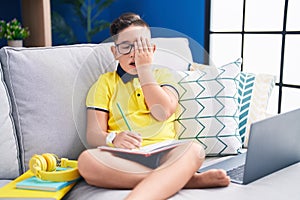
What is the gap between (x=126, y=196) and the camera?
113 centimetres

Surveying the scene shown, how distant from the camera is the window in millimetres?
2443

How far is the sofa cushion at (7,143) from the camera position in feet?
4.42

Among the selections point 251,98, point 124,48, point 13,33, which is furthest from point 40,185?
point 13,33

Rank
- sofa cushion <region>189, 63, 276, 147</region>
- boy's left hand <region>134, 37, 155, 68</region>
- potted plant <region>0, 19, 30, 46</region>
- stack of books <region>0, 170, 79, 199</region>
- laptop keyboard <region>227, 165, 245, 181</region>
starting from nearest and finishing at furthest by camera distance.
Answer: boy's left hand <region>134, 37, 155, 68</region> → stack of books <region>0, 170, 79, 199</region> → laptop keyboard <region>227, 165, 245, 181</region> → sofa cushion <region>189, 63, 276, 147</region> → potted plant <region>0, 19, 30, 46</region>

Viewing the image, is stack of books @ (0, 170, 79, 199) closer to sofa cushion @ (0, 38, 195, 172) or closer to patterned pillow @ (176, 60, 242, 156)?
sofa cushion @ (0, 38, 195, 172)

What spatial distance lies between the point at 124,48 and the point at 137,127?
227mm

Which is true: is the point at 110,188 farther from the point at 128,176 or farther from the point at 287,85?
the point at 287,85

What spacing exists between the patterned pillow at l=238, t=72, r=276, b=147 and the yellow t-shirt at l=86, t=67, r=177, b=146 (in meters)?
0.57

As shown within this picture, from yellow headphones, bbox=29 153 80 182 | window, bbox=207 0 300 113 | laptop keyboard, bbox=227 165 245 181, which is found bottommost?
laptop keyboard, bbox=227 165 245 181

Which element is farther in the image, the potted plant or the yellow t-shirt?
the potted plant

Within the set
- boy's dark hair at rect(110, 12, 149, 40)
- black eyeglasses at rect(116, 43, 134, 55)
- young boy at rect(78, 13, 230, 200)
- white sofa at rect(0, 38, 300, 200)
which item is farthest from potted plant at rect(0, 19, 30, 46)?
black eyeglasses at rect(116, 43, 134, 55)

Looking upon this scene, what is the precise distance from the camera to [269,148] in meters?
1.28

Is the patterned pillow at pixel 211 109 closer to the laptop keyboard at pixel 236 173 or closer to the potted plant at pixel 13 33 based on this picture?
the laptop keyboard at pixel 236 173

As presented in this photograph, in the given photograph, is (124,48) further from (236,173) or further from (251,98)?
(251,98)
